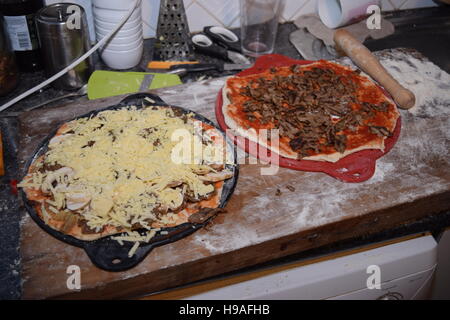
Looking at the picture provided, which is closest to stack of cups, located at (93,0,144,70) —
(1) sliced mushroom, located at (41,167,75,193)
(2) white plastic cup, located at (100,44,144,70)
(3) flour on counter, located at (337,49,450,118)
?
(2) white plastic cup, located at (100,44,144,70)

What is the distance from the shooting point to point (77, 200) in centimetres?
132

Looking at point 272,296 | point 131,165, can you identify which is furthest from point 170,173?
point 272,296

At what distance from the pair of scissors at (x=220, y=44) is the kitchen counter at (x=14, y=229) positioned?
1013mm

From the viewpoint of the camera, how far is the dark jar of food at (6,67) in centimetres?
175

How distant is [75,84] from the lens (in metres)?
1.96

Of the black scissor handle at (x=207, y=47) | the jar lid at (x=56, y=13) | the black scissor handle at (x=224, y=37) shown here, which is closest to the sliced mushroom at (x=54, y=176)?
the jar lid at (x=56, y=13)

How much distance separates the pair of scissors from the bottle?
79 cm

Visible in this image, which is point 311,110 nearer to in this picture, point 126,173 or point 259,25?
point 259,25

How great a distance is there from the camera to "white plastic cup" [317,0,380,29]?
2.08 metres

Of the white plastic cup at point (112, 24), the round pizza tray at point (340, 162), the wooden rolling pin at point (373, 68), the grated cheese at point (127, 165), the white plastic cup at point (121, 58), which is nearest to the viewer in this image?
the grated cheese at point (127, 165)

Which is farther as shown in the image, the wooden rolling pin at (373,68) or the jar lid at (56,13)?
the wooden rolling pin at (373,68)

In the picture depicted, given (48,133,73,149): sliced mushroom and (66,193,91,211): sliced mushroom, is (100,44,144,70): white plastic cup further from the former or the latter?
(66,193,91,211): sliced mushroom

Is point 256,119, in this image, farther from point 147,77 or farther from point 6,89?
point 6,89

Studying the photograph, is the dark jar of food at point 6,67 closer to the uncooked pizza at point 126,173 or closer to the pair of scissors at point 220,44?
the uncooked pizza at point 126,173
